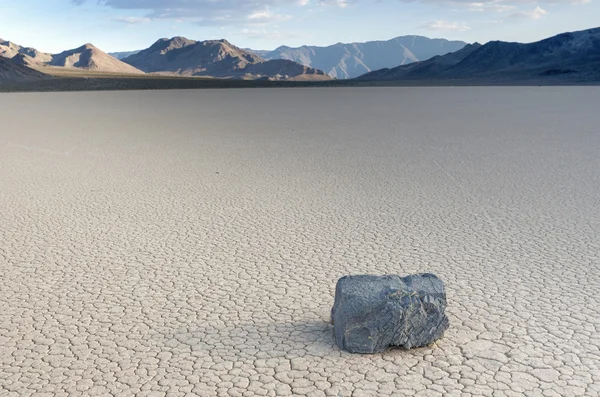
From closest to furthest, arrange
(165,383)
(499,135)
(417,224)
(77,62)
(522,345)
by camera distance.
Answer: (165,383) → (522,345) → (417,224) → (499,135) → (77,62)

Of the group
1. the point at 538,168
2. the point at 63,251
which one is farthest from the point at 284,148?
the point at 63,251

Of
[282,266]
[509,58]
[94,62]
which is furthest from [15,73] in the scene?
[94,62]

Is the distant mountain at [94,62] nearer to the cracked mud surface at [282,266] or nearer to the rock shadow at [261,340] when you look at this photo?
the cracked mud surface at [282,266]

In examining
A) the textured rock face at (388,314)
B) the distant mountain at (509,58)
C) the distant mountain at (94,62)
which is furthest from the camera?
the distant mountain at (94,62)

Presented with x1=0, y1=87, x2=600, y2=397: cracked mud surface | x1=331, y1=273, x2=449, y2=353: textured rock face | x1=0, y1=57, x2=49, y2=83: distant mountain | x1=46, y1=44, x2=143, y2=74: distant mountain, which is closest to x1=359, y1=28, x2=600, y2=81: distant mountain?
Result: x1=0, y1=57, x2=49, y2=83: distant mountain

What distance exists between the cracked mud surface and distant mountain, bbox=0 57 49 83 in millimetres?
64093

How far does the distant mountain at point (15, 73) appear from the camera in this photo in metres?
68.1

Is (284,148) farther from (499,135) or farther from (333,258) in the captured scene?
(333,258)

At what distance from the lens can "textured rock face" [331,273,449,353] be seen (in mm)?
3037

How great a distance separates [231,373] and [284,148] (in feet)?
26.6

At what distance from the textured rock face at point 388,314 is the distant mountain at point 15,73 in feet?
230

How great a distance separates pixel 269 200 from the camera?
666 centimetres

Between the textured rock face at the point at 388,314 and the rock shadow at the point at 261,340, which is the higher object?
the textured rock face at the point at 388,314

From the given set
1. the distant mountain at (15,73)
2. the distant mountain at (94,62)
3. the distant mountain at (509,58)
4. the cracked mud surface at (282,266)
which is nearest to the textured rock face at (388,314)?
the cracked mud surface at (282,266)
